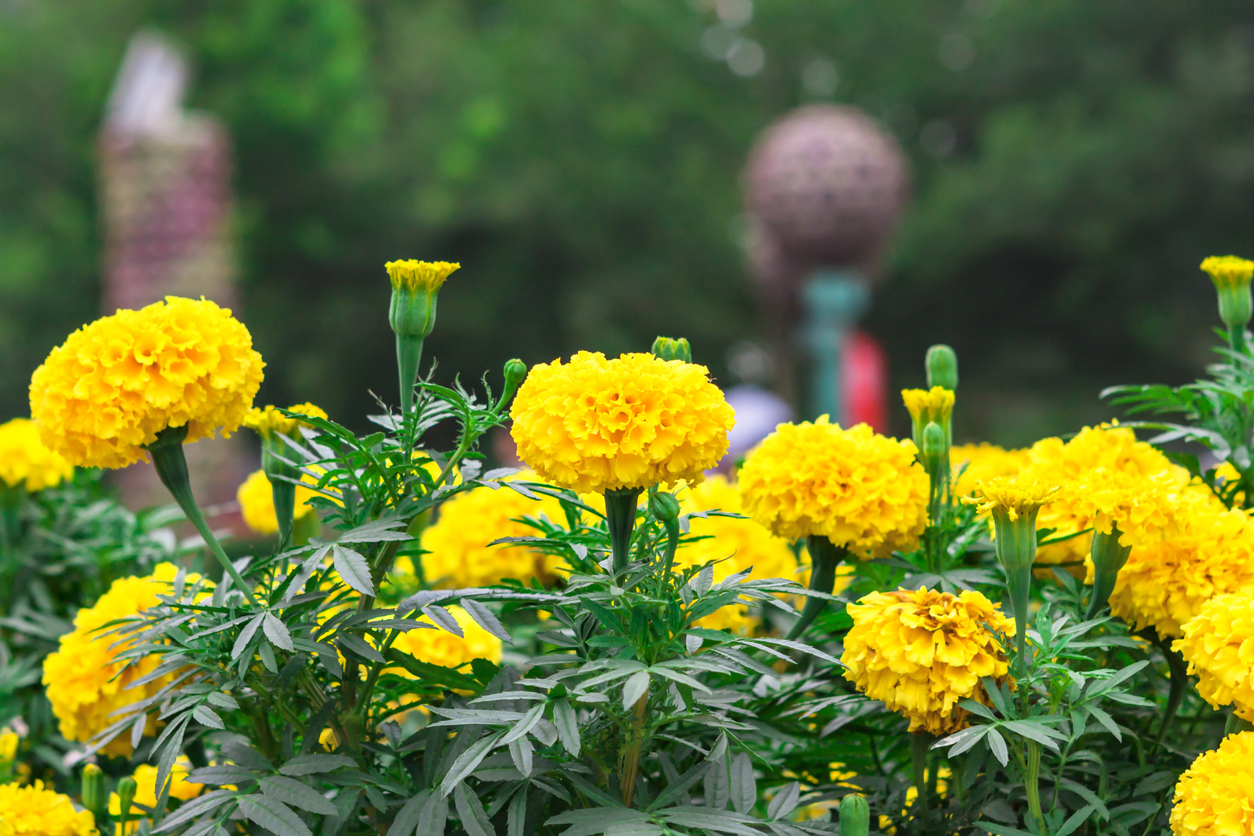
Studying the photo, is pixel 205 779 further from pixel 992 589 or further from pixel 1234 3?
pixel 1234 3

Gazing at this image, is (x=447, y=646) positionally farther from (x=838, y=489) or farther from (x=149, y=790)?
(x=838, y=489)

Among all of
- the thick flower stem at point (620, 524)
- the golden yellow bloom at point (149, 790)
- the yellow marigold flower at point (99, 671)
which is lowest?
the golden yellow bloom at point (149, 790)

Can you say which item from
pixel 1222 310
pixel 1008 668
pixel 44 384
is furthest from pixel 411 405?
pixel 1222 310

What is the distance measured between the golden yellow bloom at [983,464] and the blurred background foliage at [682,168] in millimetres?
9395

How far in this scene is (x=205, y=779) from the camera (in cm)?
87

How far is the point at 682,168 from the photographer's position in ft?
37.9

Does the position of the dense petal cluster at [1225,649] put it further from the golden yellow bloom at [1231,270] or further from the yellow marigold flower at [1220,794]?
the golden yellow bloom at [1231,270]

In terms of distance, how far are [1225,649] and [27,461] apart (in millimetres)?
1284

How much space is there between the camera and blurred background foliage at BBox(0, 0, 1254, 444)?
10.8 meters

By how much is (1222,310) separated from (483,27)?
1512cm

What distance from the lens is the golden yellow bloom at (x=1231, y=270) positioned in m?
1.04

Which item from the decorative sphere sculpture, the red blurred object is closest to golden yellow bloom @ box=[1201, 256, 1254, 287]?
the decorative sphere sculpture

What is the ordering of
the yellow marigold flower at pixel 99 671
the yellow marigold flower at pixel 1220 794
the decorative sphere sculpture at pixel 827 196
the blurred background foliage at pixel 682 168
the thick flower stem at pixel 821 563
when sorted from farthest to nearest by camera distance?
1. the blurred background foliage at pixel 682 168
2. the decorative sphere sculpture at pixel 827 196
3. the yellow marigold flower at pixel 99 671
4. the thick flower stem at pixel 821 563
5. the yellow marigold flower at pixel 1220 794

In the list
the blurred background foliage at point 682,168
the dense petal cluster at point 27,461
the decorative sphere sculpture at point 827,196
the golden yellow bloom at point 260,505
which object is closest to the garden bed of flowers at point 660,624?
the golden yellow bloom at point 260,505
